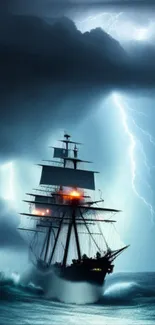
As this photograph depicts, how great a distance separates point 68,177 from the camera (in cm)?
11894

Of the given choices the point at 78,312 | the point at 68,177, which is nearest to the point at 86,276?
the point at 78,312

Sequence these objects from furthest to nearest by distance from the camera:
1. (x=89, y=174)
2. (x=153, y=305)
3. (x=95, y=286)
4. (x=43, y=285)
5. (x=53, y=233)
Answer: (x=53, y=233) → (x=89, y=174) → (x=43, y=285) → (x=95, y=286) → (x=153, y=305)

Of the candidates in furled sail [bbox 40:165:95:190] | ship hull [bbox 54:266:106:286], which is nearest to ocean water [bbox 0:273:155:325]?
ship hull [bbox 54:266:106:286]

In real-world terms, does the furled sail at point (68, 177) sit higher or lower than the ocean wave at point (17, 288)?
higher

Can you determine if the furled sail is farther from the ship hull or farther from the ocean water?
the ocean water

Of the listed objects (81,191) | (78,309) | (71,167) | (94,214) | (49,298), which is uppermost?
(71,167)

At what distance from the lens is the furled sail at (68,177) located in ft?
388

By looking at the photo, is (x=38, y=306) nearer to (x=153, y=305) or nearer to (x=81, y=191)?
(x=153, y=305)

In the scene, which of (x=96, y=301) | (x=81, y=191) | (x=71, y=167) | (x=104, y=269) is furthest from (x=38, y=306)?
(x=71, y=167)

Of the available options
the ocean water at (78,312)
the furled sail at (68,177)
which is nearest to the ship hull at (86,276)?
the ocean water at (78,312)

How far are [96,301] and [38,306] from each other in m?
14.6

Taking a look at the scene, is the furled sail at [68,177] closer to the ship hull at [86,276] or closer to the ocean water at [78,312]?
the ship hull at [86,276]

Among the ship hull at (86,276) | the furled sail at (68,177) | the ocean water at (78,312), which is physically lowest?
the ocean water at (78,312)

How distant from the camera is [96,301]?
84875 mm
